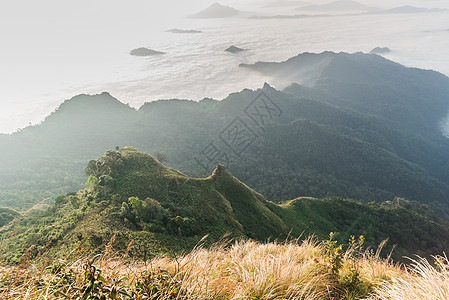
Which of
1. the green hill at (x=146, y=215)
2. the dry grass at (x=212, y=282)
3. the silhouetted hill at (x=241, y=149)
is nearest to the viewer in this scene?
the dry grass at (x=212, y=282)

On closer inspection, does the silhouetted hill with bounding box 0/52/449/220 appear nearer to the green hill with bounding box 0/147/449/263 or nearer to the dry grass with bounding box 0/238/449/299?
the green hill with bounding box 0/147/449/263

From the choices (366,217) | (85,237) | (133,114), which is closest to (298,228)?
(85,237)

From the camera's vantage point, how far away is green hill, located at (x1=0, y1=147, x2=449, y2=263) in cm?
1608

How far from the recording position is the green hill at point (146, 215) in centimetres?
1608

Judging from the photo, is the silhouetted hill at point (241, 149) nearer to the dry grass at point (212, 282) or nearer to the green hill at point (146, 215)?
the green hill at point (146, 215)

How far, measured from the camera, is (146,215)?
20125mm

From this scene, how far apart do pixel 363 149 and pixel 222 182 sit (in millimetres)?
141099

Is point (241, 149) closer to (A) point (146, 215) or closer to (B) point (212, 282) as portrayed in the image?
(A) point (146, 215)

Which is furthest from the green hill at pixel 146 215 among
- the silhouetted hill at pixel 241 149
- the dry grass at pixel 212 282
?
the silhouetted hill at pixel 241 149

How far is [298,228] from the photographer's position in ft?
122

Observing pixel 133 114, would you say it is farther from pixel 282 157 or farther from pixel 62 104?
pixel 282 157

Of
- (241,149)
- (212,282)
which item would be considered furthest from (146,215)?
(241,149)

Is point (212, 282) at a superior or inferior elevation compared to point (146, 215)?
superior

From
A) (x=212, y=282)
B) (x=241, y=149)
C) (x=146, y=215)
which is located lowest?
(x=241, y=149)
